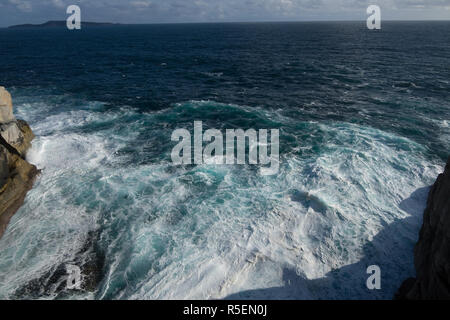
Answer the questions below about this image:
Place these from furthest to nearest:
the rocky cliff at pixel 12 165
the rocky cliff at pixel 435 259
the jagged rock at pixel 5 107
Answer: the jagged rock at pixel 5 107
the rocky cliff at pixel 12 165
the rocky cliff at pixel 435 259

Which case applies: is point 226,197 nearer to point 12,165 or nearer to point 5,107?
point 12,165

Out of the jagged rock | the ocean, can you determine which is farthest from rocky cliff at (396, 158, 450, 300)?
the jagged rock

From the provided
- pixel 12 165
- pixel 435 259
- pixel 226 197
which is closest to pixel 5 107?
pixel 12 165

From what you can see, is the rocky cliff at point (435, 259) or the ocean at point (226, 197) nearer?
the rocky cliff at point (435, 259)

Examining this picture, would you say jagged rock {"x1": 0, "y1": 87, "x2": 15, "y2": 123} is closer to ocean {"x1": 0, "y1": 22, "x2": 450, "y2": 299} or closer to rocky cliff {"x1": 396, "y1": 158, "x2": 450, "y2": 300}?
ocean {"x1": 0, "y1": 22, "x2": 450, "y2": 299}

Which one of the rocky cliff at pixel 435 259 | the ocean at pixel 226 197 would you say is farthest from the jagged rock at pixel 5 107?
the rocky cliff at pixel 435 259

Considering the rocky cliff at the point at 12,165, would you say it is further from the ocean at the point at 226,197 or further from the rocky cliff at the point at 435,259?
the rocky cliff at the point at 435,259
